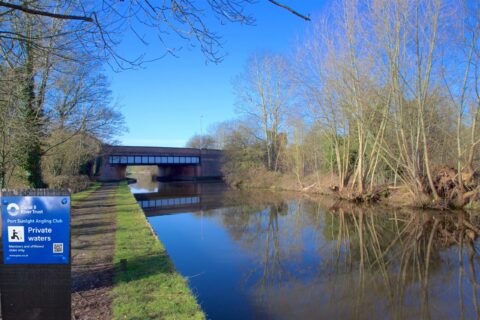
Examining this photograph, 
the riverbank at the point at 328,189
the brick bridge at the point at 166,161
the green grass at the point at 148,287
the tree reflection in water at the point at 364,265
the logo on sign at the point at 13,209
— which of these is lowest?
the tree reflection in water at the point at 364,265

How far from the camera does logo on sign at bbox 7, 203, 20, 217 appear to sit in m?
3.60

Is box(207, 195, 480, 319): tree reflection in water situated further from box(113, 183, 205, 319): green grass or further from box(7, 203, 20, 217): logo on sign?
box(7, 203, 20, 217): logo on sign

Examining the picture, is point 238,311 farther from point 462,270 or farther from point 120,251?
point 462,270

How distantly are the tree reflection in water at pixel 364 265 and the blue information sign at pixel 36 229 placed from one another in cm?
365

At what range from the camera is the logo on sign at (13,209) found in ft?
11.8

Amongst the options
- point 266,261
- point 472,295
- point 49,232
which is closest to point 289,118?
point 266,261

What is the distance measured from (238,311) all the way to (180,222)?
35.2 ft

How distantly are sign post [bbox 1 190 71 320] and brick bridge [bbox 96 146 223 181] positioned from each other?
42664 millimetres

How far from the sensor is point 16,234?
11.9 feet

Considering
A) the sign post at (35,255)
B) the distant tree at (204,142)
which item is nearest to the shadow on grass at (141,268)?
the sign post at (35,255)

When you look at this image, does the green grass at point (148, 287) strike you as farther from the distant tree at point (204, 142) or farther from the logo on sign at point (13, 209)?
the distant tree at point (204, 142)

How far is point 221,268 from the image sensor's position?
28.9 ft

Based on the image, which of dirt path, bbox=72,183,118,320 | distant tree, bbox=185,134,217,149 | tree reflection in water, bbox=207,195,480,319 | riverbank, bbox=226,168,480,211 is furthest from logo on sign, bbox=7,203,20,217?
distant tree, bbox=185,134,217,149

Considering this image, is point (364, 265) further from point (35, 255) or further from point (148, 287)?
point (35, 255)
